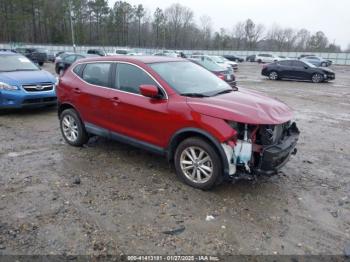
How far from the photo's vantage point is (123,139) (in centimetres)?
540

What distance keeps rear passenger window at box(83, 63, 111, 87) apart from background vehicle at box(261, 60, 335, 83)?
1904 cm

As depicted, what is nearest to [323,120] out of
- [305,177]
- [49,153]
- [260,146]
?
[305,177]

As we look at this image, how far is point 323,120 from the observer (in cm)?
961

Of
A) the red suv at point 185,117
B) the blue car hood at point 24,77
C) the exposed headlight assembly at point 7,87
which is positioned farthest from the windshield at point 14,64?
the red suv at point 185,117

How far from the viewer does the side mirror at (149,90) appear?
182 inches

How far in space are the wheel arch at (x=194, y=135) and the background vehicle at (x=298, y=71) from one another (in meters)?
19.5

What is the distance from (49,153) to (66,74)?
5.26ft

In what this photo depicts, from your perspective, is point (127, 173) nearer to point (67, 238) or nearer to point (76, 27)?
point (67, 238)

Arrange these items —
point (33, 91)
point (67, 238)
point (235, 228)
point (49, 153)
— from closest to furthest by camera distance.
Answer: point (67, 238) → point (235, 228) → point (49, 153) → point (33, 91)

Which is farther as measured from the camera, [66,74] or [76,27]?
[76,27]

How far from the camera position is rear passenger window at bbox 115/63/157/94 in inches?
197

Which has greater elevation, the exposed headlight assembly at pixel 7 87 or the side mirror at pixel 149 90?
the side mirror at pixel 149 90

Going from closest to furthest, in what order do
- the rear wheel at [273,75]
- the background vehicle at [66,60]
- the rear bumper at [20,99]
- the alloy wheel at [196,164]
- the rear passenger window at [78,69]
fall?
the alloy wheel at [196,164] < the rear passenger window at [78,69] < the rear bumper at [20,99] < the background vehicle at [66,60] < the rear wheel at [273,75]

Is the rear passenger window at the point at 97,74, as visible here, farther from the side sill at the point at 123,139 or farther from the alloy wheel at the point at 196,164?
the alloy wheel at the point at 196,164
